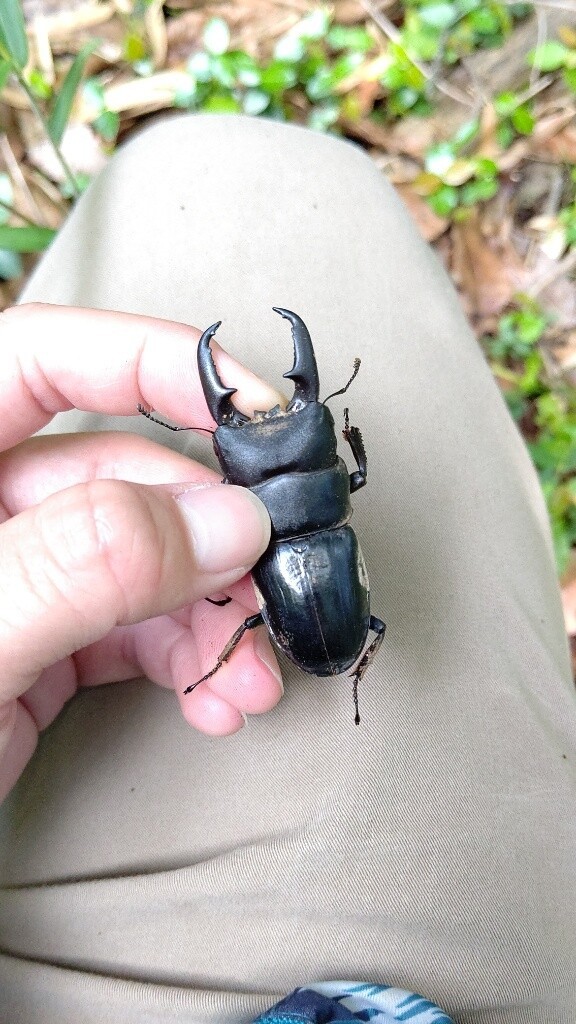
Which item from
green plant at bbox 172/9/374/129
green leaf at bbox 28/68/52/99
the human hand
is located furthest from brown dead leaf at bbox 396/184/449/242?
the human hand

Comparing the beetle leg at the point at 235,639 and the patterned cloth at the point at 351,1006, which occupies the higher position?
the beetle leg at the point at 235,639

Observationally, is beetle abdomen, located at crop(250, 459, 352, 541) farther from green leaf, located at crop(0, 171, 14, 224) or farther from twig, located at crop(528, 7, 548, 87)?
twig, located at crop(528, 7, 548, 87)

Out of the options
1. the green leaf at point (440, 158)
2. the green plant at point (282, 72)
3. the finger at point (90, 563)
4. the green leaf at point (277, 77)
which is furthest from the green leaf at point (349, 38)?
the finger at point (90, 563)

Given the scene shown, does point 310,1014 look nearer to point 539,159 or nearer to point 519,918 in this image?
point 519,918

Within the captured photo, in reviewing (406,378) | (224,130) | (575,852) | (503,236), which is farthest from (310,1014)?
(503,236)

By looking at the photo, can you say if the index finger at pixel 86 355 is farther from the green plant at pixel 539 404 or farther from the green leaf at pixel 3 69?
the green plant at pixel 539 404

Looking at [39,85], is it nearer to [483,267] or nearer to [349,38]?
[349,38]
